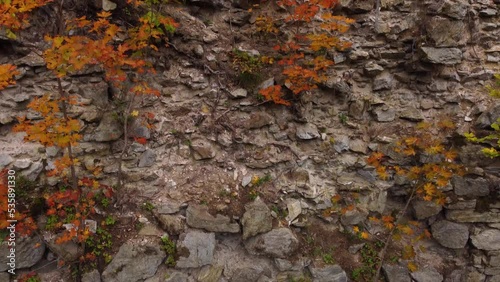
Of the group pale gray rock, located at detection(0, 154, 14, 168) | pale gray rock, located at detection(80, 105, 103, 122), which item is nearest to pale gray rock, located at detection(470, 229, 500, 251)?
pale gray rock, located at detection(80, 105, 103, 122)

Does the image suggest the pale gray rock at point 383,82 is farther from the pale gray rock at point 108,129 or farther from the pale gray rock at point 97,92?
the pale gray rock at point 97,92

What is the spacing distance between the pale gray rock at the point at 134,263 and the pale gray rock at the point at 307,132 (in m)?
3.14

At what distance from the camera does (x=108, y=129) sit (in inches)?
201

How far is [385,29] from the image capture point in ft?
19.7

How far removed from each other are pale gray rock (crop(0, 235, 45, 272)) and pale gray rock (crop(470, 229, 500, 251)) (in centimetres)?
709

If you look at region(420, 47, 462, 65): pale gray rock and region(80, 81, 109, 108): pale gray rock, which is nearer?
region(80, 81, 109, 108): pale gray rock

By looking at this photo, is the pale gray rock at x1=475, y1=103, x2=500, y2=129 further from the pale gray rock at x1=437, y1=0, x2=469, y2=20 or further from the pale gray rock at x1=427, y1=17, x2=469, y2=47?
the pale gray rock at x1=437, y1=0, x2=469, y2=20

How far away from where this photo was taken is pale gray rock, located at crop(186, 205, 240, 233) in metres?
4.99

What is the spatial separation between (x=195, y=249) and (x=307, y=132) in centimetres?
288

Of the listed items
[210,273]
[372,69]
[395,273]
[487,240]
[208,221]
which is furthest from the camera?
[372,69]

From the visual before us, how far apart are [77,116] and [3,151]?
1.14 m

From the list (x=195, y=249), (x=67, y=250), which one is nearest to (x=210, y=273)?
(x=195, y=249)

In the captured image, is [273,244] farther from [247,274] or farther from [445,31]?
[445,31]

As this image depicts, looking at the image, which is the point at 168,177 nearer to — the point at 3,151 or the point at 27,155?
the point at 27,155
